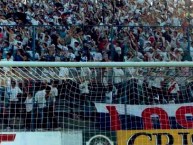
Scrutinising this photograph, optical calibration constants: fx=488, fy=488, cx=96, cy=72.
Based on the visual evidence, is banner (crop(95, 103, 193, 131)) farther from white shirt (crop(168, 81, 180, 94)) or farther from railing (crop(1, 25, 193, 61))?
railing (crop(1, 25, 193, 61))

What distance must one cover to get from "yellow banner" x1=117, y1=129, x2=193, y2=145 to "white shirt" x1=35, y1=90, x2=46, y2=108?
1.84m

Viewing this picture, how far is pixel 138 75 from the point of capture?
973 centimetres

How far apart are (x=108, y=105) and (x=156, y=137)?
5.13ft

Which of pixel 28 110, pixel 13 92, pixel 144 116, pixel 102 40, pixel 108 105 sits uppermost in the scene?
pixel 102 40

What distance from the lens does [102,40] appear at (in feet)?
49.0

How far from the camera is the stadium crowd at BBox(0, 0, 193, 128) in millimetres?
10711

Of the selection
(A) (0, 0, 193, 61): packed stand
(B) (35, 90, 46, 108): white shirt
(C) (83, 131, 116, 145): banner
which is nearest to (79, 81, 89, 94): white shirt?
(B) (35, 90, 46, 108): white shirt

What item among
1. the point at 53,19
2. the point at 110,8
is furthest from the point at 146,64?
the point at 110,8

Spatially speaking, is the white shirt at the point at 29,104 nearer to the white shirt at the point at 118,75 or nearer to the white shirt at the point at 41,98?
the white shirt at the point at 41,98

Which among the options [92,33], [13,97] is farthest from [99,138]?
[92,33]

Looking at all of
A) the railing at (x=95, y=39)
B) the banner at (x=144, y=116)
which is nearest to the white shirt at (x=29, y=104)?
the banner at (x=144, y=116)

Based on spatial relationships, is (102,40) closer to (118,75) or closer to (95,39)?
(95,39)

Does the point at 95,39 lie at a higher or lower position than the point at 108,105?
higher

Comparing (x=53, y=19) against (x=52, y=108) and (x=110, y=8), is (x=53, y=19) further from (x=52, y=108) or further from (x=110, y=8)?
(x=52, y=108)
